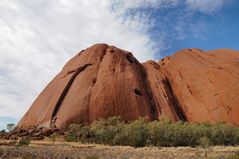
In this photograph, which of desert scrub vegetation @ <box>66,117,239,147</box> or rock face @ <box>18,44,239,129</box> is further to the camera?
rock face @ <box>18,44,239,129</box>

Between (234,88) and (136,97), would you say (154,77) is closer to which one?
(136,97)

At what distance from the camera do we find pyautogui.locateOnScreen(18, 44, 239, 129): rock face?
189 ft

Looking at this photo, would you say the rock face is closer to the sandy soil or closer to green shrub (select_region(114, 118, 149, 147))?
green shrub (select_region(114, 118, 149, 147))

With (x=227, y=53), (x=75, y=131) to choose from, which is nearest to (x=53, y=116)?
(x=75, y=131)

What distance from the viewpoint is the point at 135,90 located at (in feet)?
201

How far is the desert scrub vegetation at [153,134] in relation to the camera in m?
44.3

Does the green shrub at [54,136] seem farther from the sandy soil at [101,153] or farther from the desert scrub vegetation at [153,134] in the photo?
the sandy soil at [101,153]

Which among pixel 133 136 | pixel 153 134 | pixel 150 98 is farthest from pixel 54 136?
pixel 150 98

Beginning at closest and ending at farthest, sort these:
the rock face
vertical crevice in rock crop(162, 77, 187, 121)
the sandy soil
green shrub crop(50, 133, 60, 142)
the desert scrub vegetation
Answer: the sandy soil < the desert scrub vegetation < green shrub crop(50, 133, 60, 142) < the rock face < vertical crevice in rock crop(162, 77, 187, 121)

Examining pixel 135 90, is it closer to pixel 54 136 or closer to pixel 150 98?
pixel 150 98

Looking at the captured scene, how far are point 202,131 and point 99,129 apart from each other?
12386mm

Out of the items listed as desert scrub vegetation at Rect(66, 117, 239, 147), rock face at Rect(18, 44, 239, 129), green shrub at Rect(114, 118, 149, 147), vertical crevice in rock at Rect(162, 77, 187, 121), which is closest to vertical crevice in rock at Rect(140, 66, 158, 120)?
rock face at Rect(18, 44, 239, 129)

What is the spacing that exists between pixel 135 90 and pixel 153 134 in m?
17.7

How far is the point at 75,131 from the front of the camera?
49.5m
